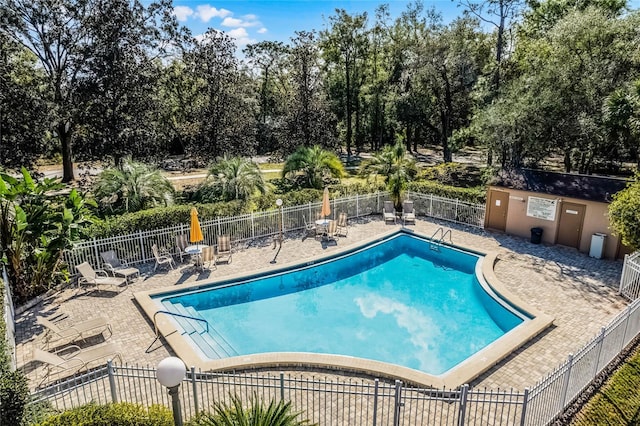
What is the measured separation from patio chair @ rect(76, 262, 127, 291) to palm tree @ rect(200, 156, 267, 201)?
20.8 feet

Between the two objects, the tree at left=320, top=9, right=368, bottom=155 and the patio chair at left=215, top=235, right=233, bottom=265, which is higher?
the tree at left=320, top=9, right=368, bottom=155

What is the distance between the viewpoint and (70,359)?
8.74m

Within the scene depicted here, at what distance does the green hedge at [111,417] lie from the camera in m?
6.04

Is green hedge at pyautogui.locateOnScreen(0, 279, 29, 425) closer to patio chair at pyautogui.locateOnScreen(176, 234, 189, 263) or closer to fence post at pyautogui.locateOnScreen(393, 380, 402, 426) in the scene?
fence post at pyautogui.locateOnScreen(393, 380, 402, 426)

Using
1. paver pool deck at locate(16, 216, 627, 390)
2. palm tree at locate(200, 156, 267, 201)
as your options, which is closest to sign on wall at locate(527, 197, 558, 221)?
paver pool deck at locate(16, 216, 627, 390)

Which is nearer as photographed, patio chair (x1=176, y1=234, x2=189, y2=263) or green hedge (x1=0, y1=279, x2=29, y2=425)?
green hedge (x1=0, y1=279, x2=29, y2=425)

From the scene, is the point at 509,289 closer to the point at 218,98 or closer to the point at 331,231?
the point at 331,231

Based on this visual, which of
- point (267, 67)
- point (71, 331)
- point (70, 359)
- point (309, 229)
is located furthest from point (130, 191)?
point (267, 67)

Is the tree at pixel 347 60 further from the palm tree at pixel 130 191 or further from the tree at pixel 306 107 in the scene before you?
the palm tree at pixel 130 191

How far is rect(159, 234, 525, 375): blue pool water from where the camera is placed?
11305 millimetres

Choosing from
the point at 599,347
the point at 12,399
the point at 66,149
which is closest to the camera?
the point at 12,399

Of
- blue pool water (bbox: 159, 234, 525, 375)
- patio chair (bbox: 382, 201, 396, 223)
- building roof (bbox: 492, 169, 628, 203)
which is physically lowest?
blue pool water (bbox: 159, 234, 525, 375)

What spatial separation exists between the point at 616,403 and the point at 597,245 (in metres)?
9.94

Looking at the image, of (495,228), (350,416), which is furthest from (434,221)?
(350,416)
